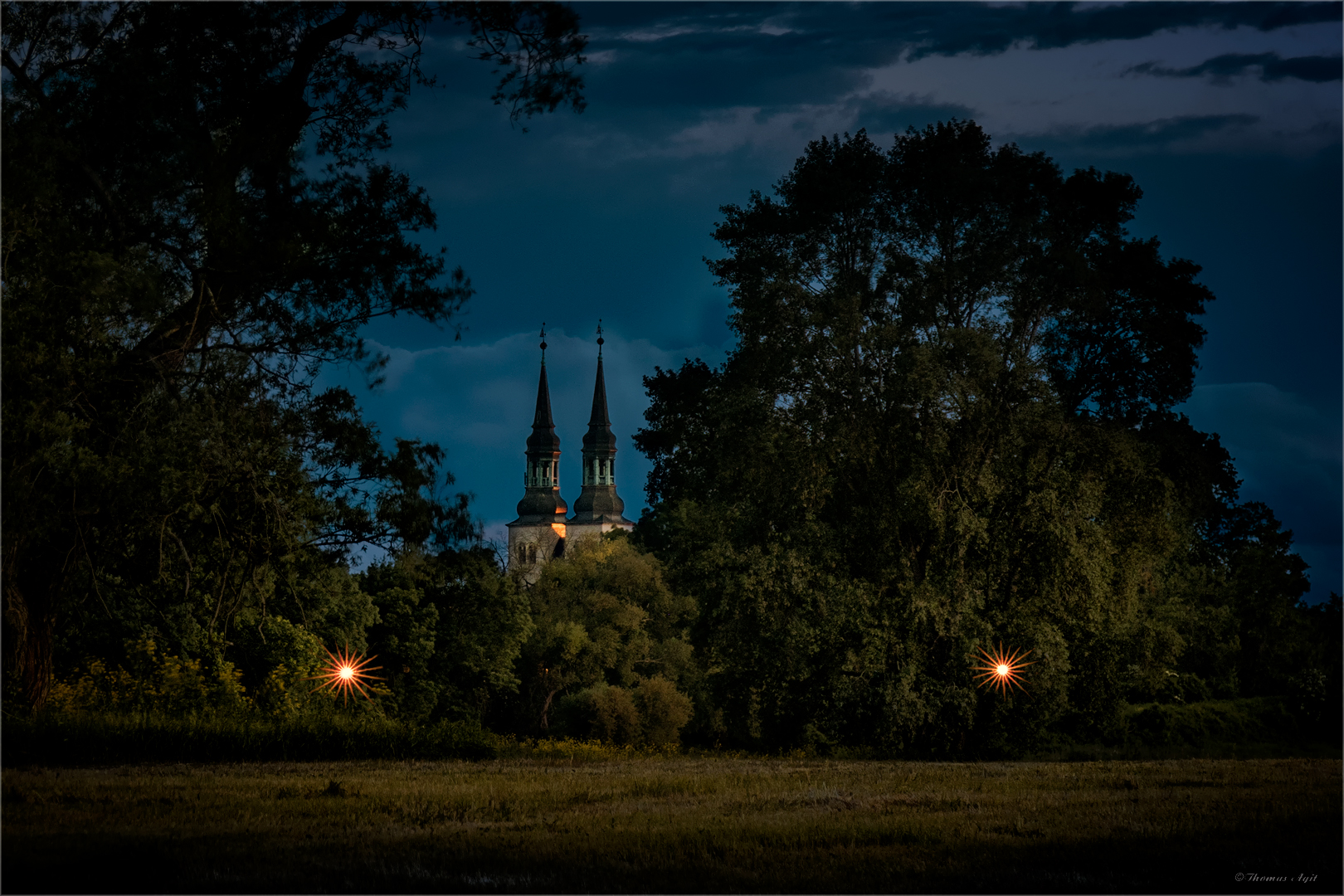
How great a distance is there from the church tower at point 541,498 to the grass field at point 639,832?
139322 mm

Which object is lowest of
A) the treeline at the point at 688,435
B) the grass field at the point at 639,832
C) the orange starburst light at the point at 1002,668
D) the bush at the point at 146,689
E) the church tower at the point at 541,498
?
the grass field at the point at 639,832

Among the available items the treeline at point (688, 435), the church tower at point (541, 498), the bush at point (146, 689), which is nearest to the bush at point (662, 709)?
the treeline at point (688, 435)

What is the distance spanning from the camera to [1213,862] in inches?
361

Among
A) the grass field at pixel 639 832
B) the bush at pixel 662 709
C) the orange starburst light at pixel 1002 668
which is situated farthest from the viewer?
the bush at pixel 662 709

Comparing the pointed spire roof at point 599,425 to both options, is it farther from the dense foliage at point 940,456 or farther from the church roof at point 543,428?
the dense foliage at point 940,456

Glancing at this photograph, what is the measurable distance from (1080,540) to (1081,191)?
7332 mm

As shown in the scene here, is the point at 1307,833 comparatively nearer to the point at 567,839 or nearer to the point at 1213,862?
the point at 1213,862

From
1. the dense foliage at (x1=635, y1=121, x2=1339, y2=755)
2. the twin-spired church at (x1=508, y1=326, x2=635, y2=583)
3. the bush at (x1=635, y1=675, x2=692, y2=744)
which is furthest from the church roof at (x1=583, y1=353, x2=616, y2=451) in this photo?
the dense foliage at (x1=635, y1=121, x2=1339, y2=755)

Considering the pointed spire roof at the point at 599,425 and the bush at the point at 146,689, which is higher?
the pointed spire roof at the point at 599,425

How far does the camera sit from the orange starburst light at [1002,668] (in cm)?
2364

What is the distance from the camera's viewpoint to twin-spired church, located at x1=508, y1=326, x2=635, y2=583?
155m

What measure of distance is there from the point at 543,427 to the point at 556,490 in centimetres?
820

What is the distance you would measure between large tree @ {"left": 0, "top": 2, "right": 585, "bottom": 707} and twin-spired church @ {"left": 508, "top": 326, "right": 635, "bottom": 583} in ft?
443

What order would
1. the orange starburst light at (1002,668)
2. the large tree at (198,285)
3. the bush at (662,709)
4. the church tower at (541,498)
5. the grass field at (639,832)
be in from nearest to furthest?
the grass field at (639,832), the large tree at (198,285), the orange starburst light at (1002,668), the bush at (662,709), the church tower at (541,498)
